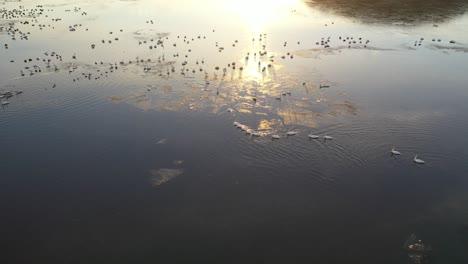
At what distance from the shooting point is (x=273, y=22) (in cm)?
7475

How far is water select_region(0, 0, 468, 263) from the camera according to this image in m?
23.5

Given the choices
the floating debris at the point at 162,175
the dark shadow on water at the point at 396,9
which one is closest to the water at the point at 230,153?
the floating debris at the point at 162,175

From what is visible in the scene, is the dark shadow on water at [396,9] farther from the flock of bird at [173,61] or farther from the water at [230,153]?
the water at [230,153]

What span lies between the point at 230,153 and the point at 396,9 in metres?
69.8

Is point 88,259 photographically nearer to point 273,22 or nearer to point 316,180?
point 316,180

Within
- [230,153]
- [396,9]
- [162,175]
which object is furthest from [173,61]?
[396,9]

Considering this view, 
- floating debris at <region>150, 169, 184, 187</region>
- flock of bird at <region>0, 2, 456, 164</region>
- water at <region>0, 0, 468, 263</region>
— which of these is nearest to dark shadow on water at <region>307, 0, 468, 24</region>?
flock of bird at <region>0, 2, 456, 164</region>

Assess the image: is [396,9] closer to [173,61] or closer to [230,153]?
[173,61]

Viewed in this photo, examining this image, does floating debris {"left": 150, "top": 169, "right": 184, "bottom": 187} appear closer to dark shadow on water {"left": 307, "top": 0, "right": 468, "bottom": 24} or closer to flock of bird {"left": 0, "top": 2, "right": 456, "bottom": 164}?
flock of bird {"left": 0, "top": 2, "right": 456, "bottom": 164}

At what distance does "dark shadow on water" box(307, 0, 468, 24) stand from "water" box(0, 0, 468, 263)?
57.3ft

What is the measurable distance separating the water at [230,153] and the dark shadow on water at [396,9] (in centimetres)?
1746

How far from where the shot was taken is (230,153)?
103 feet

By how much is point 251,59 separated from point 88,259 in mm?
37953

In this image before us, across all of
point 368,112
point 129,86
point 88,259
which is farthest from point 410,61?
point 88,259
